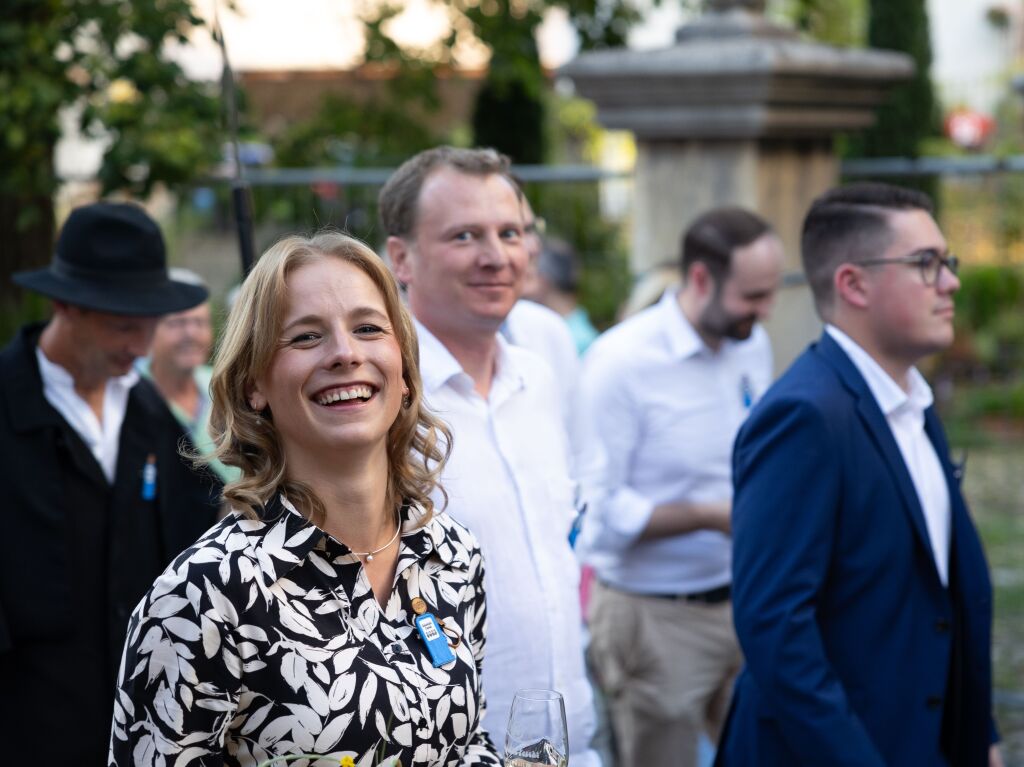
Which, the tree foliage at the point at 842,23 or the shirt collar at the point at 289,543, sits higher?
the tree foliage at the point at 842,23

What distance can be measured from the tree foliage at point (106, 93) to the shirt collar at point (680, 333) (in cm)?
318

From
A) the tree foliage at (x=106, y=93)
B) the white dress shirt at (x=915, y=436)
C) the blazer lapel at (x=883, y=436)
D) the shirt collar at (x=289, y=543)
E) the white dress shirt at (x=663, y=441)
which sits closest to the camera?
the shirt collar at (x=289, y=543)

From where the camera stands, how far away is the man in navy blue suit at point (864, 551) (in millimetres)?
3236

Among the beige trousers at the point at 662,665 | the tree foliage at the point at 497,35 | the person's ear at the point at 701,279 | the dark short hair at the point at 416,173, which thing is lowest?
the beige trousers at the point at 662,665

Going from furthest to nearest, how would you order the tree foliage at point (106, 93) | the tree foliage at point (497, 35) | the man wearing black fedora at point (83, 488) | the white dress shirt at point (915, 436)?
the tree foliage at point (497, 35) → the tree foliage at point (106, 93) → the man wearing black fedora at point (83, 488) → the white dress shirt at point (915, 436)

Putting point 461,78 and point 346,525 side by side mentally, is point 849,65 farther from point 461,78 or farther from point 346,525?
point 461,78

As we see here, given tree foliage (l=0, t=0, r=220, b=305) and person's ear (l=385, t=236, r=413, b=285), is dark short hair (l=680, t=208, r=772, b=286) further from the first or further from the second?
tree foliage (l=0, t=0, r=220, b=305)

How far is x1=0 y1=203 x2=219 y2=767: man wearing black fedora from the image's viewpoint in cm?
362

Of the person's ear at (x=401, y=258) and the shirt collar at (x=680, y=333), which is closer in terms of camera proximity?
the person's ear at (x=401, y=258)

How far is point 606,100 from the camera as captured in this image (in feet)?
21.4

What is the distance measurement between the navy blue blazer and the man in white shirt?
0.48 meters

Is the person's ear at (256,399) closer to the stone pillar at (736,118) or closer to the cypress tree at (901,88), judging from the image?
the stone pillar at (736,118)

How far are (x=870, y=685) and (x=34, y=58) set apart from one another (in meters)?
5.63

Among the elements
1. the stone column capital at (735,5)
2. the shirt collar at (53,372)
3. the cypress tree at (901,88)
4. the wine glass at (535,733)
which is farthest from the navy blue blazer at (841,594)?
the cypress tree at (901,88)
